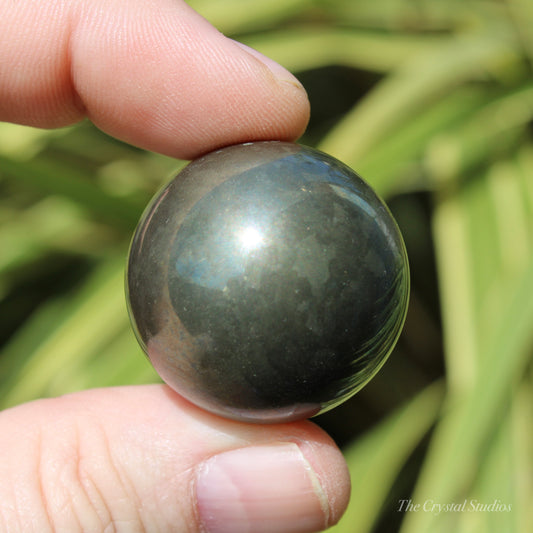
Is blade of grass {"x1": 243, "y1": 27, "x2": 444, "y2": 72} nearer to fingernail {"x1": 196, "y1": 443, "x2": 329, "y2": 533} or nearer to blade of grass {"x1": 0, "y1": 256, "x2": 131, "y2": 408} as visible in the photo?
blade of grass {"x1": 0, "y1": 256, "x2": 131, "y2": 408}

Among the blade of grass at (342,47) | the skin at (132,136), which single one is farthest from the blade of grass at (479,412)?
the blade of grass at (342,47)

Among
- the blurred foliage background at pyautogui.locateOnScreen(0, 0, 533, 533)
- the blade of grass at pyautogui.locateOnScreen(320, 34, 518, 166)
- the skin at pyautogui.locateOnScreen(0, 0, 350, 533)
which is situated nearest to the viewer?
the skin at pyautogui.locateOnScreen(0, 0, 350, 533)

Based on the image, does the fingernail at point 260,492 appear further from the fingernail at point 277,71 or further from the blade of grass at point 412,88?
the blade of grass at point 412,88

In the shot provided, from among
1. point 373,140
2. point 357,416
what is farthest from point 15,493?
point 357,416

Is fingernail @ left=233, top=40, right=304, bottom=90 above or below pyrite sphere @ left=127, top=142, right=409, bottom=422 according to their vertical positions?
above

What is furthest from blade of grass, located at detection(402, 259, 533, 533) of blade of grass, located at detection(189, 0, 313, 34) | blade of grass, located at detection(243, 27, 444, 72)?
blade of grass, located at detection(189, 0, 313, 34)

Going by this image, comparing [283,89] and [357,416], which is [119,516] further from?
[357,416]
